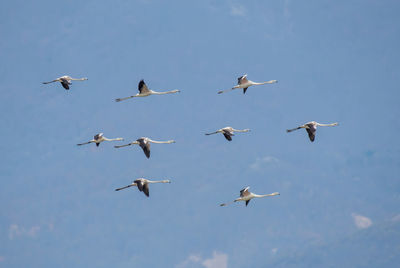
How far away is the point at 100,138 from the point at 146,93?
488cm

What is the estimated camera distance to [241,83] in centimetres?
8462

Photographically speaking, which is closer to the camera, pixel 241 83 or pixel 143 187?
pixel 143 187

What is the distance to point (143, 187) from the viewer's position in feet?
254

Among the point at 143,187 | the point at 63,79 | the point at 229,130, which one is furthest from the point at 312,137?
the point at 63,79

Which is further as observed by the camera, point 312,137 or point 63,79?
point 63,79

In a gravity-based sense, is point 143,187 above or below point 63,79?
below

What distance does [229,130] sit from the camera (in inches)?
3167

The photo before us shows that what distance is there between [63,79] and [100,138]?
4.84 metres

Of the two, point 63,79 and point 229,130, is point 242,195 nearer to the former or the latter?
point 229,130

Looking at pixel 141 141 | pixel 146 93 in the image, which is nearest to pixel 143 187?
pixel 141 141

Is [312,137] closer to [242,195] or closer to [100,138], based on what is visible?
[242,195]

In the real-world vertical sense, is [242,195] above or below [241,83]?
below

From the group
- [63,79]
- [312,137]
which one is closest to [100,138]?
[63,79]

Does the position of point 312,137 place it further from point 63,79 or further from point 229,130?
point 63,79
